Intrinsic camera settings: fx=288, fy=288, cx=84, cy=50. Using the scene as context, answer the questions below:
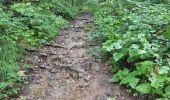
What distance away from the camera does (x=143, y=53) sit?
19.4ft

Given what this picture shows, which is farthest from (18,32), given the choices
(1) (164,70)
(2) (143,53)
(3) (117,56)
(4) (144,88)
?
(1) (164,70)

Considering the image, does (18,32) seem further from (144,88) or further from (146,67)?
(144,88)

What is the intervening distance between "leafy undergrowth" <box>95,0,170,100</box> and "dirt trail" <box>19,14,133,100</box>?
13.3 inches

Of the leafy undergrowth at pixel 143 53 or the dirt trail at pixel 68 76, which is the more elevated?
the leafy undergrowth at pixel 143 53

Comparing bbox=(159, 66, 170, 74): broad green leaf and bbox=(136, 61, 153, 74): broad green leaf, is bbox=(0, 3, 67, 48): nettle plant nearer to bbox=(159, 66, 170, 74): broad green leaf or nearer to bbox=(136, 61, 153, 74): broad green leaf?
bbox=(136, 61, 153, 74): broad green leaf

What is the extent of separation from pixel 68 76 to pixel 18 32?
2460mm

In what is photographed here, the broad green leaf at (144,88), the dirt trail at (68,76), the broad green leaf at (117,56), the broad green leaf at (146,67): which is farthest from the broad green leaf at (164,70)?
the broad green leaf at (117,56)

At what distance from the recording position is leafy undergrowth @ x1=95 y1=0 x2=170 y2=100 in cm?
527

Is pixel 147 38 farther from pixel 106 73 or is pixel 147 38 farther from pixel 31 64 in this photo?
pixel 31 64

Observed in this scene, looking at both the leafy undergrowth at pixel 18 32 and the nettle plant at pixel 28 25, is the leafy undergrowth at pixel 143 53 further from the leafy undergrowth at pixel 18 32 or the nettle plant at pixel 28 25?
the leafy undergrowth at pixel 18 32

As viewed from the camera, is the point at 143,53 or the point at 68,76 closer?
the point at 143,53

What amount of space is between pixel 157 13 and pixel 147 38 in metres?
1.87

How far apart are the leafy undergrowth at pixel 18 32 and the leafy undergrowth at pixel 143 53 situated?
6.46ft

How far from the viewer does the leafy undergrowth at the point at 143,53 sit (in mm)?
5274
